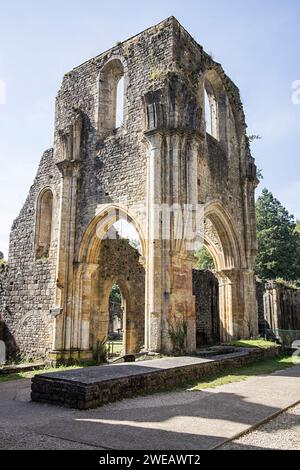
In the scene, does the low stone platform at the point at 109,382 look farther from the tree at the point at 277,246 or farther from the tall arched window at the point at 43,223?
the tree at the point at 277,246

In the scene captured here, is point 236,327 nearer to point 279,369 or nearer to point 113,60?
point 279,369

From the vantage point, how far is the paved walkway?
401cm

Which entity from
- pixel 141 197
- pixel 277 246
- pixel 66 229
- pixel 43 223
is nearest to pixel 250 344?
pixel 141 197

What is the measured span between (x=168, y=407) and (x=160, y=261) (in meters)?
5.10

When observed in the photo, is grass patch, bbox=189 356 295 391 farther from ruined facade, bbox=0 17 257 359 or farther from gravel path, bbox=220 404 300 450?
gravel path, bbox=220 404 300 450

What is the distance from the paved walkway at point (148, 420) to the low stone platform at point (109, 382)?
0.18 m

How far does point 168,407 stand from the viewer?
5.62 metres

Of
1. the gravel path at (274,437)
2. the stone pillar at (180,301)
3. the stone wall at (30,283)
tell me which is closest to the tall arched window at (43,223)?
the stone wall at (30,283)

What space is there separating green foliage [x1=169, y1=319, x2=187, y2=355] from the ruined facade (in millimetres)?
133

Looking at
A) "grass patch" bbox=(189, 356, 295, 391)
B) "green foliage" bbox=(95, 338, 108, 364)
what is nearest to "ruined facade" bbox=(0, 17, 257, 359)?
"green foliage" bbox=(95, 338, 108, 364)

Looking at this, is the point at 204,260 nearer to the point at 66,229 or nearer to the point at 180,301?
the point at 66,229

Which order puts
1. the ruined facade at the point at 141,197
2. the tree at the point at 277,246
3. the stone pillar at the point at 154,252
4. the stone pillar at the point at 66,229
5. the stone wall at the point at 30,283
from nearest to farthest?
the stone pillar at the point at 154,252
the ruined facade at the point at 141,197
the stone pillar at the point at 66,229
the stone wall at the point at 30,283
the tree at the point at 277,246

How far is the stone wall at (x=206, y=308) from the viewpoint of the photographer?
17.3 metres
